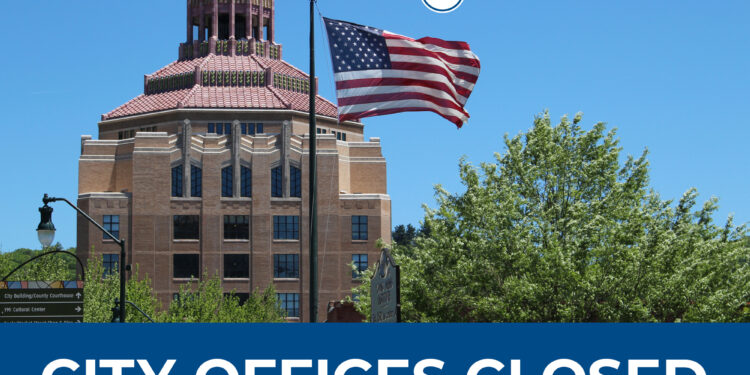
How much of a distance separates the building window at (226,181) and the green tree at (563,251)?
210 feet

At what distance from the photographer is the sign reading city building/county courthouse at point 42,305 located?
32906 mm

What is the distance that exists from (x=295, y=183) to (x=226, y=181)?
6545 mm

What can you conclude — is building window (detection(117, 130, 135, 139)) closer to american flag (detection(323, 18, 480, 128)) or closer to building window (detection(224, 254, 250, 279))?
building window (detection(224, 254, 250, 279))

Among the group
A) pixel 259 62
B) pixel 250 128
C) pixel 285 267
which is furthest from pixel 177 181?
pixel 259 62

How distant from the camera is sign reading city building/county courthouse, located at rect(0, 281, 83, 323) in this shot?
3291 cm

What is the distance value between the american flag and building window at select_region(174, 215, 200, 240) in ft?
276

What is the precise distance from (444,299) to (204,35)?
96956 millimetres

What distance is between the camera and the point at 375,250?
4176 inches

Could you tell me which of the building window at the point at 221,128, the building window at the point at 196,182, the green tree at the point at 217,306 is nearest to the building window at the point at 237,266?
the green tree at the point at 217,306

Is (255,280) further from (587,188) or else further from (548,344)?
(548,344)

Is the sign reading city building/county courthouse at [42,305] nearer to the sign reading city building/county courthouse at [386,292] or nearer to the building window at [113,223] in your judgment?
the sign reading city building/county courthouse at [386,292]

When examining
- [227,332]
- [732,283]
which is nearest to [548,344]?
[227,332]

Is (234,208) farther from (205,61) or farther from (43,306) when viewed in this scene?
(43,306)

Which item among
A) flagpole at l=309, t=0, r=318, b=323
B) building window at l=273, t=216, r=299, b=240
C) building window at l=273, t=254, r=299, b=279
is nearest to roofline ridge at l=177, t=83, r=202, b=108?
building window at l=273, t=216, r=299, b=240
